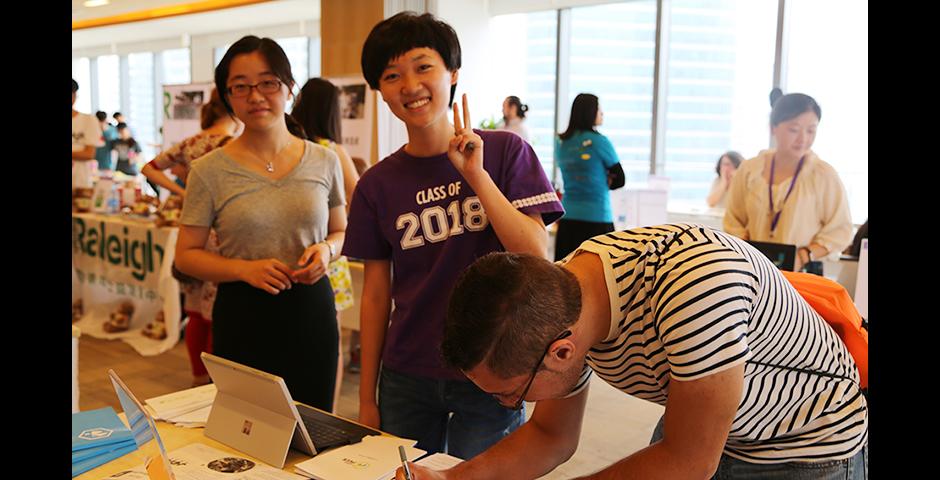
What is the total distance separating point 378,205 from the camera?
66.0 inches

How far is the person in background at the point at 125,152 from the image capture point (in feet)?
34.7

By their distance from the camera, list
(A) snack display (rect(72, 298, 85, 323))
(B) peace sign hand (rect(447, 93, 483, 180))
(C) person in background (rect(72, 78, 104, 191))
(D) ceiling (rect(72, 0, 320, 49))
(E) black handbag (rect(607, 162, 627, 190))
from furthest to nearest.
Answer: (D) ceiling (rect(72, 0, 320, 49)) → (C) person in background (rect(72, 78, 104, 191)) → (A) snack display (rect(72, 298, 85, 323)) → (E) black handbag (rect(607, 162, 627, 190)) → (B) peace sign hand (rect(447, 93, 483, 180))

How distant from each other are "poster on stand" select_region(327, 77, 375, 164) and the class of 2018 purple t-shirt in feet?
10.7

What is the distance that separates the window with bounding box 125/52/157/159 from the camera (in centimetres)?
1340

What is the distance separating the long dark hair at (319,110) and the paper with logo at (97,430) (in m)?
1.97

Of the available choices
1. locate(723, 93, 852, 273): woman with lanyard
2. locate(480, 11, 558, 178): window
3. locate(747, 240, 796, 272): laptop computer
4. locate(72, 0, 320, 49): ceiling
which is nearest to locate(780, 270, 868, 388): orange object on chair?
locate(747, 240, 796, 272): laptop computer

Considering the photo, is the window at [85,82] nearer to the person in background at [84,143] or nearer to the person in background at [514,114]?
the person in background at [84,143]

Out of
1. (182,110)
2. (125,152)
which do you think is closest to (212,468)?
(182,110)

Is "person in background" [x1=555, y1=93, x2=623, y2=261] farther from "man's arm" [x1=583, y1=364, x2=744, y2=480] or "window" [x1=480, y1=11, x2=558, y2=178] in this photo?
"man's arm" [x1=583, y1=364, x2=744, y2=480]

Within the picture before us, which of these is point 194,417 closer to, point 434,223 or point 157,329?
point 434,223

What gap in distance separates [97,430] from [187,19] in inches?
427

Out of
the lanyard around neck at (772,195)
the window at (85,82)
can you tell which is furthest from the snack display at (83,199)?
the window at (85,82)
